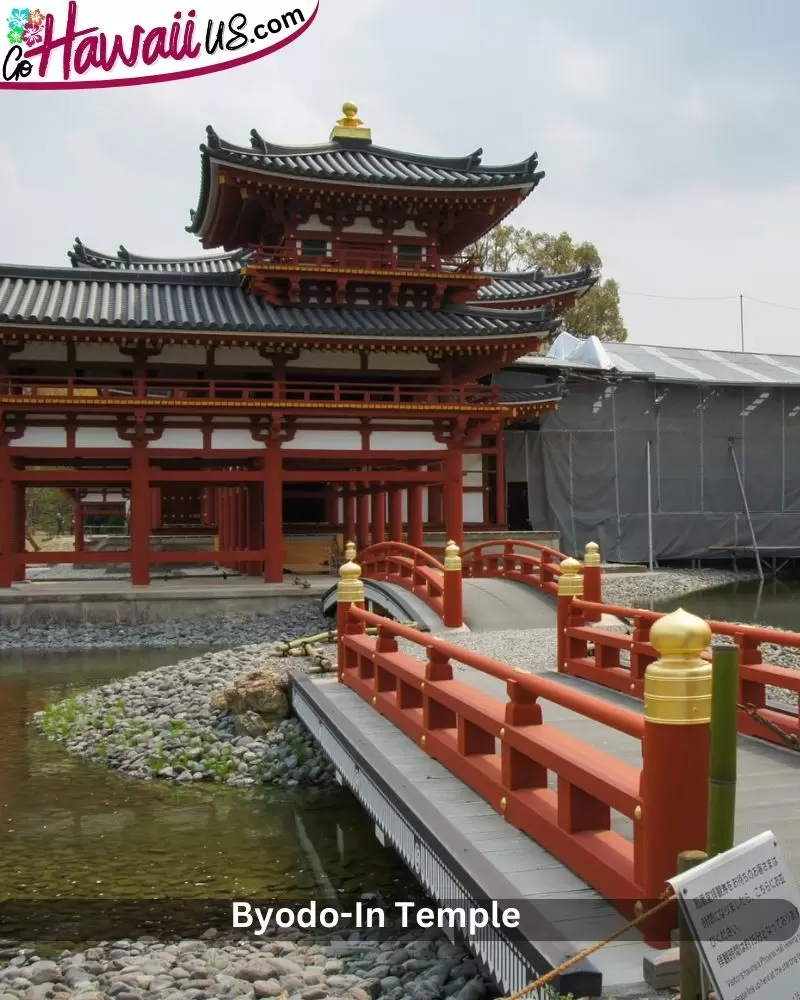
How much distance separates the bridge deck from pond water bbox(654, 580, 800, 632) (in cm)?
1431

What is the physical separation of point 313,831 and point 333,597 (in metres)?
10.9

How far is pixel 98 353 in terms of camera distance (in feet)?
68.6

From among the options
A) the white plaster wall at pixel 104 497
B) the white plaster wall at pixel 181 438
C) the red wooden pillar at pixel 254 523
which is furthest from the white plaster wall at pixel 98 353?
the white plaster wall at pixel 104 497

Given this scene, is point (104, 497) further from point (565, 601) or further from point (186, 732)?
point (565, 601)

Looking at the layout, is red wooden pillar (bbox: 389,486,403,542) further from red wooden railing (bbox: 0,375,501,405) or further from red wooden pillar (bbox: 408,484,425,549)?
red wooden railing (bbox: 0,375,501,405)

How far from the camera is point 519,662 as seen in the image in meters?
11.5

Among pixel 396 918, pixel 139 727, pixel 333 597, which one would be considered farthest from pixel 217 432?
pixel 396 918

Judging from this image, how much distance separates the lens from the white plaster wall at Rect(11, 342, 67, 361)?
2052cm

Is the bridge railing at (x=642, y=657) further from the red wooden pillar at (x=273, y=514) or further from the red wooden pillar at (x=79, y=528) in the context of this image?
the red wooden pillar at (x=79, y=528)

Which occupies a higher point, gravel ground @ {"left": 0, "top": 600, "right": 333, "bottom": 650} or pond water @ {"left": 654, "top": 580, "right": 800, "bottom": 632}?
gravel ground @ {"left": 0, "top": 600, "right": 333, "bottom": 650}

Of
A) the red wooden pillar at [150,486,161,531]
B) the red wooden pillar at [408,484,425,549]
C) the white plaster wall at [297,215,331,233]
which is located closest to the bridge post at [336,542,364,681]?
the red wooden pillar at [408,484,425,549]

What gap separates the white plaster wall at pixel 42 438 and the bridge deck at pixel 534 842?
44.9 ft

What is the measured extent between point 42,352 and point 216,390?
379cm

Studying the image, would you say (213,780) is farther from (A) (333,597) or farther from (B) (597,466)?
(B) (597,466)
